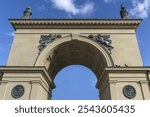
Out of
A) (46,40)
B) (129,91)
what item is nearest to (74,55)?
(46,40)

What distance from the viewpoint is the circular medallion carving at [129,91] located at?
1881cm

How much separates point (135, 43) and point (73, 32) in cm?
774

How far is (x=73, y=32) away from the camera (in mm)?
23016

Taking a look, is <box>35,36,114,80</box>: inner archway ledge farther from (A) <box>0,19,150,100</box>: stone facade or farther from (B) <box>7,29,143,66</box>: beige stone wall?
(B) <box>7,29,143,66</box>: beige stone wall

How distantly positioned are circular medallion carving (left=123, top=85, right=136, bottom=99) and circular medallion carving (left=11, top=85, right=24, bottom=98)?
10.7 metres

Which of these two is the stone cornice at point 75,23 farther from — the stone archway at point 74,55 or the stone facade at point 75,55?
the stone archway at point 74,55

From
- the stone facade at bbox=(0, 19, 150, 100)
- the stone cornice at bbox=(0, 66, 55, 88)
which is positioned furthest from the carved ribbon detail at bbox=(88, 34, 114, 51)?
the stone cornice at bbox=(0, 66, 55, 88)

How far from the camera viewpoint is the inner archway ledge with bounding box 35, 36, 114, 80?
2131cm

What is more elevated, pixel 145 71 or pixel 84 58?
→ pixel 84 58

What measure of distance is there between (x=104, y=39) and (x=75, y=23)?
4272mm

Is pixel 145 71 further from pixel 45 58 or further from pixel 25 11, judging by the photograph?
pixel 25 11

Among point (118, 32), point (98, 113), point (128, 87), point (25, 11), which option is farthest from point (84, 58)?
point (98, 113)

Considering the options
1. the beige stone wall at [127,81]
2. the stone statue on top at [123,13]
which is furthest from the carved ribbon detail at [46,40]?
the stone statue on top at [123,13]

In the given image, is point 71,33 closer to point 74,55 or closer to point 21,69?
point 74,55
